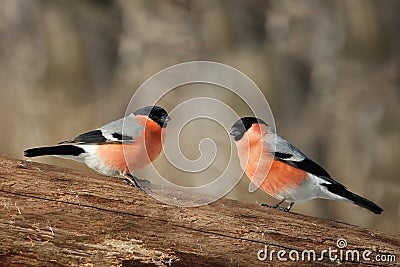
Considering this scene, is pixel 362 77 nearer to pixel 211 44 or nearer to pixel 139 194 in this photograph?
pixel 211 44

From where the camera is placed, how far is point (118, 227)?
5.41 feet

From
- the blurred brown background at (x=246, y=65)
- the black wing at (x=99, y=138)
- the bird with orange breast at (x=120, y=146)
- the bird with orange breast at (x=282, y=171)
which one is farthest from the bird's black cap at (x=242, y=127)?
the blurred brown background at (x=246, y=65)

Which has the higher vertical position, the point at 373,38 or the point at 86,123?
the point at 373,38

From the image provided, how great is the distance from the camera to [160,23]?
335 centimetres

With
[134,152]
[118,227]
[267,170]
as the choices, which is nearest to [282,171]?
[267,170]

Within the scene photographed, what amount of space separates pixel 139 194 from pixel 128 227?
9 cm

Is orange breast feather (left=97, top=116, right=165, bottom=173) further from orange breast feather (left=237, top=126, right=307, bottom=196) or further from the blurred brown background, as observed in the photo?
the blurred brown background

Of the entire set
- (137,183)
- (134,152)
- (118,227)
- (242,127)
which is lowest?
(118,227)

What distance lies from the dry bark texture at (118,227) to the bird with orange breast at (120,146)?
26cm

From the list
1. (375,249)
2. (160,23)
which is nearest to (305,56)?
(160,23)

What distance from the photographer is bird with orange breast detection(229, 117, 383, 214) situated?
82.9 inches

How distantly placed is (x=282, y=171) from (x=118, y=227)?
0.61 meters

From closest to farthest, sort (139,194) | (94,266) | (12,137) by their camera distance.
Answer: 1. (94,266)
2. (139,194)
3. (12,137)

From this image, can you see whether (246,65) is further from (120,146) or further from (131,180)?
(131,180)
